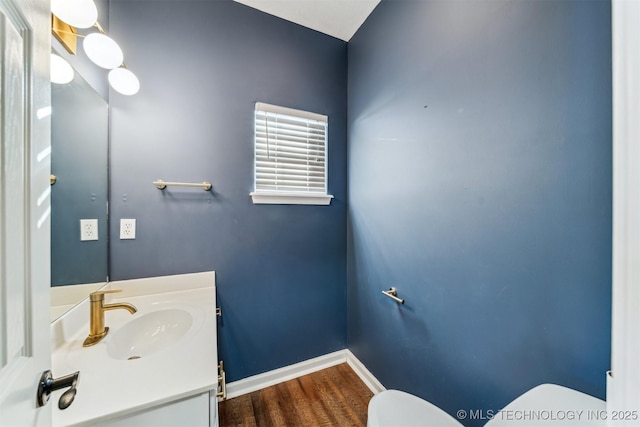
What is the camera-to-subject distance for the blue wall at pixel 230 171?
53.3 inches

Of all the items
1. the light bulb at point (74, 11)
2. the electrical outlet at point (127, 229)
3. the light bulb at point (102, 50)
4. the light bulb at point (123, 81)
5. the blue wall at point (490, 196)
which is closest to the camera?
the blue wall at point (490, 196)

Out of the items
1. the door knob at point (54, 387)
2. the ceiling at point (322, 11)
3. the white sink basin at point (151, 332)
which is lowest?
the white sink basin at point (151, 332)

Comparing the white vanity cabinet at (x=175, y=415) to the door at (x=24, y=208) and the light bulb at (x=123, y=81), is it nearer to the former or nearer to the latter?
the door at (x=24, y=208)

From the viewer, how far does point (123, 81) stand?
3.94 ft

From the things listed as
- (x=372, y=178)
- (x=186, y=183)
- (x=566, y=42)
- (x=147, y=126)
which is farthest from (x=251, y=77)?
(x=566, y=42)

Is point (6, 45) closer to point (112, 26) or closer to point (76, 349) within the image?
point (76, 349)

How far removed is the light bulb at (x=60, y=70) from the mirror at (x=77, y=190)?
22 millimetres

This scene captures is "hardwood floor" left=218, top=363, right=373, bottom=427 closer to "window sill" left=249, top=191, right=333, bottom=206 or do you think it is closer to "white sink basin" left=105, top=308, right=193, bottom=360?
"white sink basin" left=105, top=308, right=193, bottom=360

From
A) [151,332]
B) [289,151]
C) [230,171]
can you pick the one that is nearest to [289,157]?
[289,151]

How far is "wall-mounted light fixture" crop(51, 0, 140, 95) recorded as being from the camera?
89cm

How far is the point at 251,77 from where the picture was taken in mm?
1593

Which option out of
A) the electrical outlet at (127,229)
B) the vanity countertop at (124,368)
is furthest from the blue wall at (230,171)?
the vanity countertop at (124,368)

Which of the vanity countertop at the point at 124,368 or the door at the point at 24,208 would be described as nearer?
the door at the point at 24,208

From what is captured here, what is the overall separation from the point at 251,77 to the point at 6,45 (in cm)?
138
